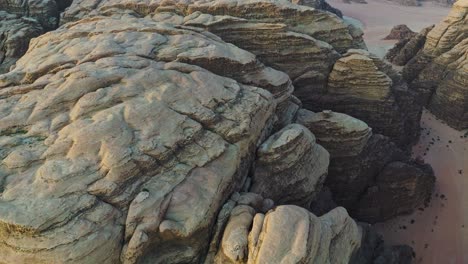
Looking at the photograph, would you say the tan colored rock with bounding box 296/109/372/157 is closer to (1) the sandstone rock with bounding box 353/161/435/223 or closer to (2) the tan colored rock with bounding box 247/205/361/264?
(1) the sandstone rock with bounding box 353/161/435/223

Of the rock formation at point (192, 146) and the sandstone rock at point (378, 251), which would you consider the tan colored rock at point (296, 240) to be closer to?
the rock formation at point (192, 146)

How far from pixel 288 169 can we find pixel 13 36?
992 inches

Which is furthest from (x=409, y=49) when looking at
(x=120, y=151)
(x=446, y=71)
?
(x=120, y=151)

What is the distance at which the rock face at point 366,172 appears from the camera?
22.5m

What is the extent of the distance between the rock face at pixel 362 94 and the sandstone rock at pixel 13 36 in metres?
22.3

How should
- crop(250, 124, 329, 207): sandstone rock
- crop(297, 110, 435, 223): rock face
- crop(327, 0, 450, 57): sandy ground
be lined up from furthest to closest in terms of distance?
1. crop(327, 0, 450, 57): sandy ground
2. crop(297, 110, 435, 223): rock face
3. crop(250, 124, 329, 207): sandstone rock

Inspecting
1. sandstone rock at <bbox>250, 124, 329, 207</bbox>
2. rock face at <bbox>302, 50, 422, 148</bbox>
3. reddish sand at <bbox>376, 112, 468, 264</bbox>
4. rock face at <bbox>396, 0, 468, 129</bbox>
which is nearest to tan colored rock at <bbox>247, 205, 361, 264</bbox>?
sandstone rock at <bbox>250, 124, 329, 207</bbox>

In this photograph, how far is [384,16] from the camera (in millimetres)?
86375

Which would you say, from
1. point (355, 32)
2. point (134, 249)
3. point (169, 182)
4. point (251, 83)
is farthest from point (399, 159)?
point (134, 249)

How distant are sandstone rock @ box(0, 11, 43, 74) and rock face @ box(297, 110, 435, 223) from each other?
22.6 meters

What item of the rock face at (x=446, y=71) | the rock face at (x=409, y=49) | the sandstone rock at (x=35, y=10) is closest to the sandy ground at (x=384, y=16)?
the rock face at (x=409, y=49)

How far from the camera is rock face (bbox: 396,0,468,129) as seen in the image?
34.1 m

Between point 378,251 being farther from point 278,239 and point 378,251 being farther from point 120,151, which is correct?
point 120,151

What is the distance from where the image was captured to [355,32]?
30172 millimetres
